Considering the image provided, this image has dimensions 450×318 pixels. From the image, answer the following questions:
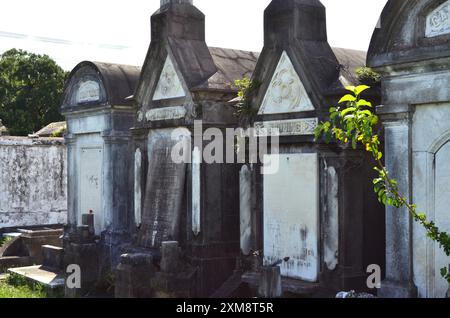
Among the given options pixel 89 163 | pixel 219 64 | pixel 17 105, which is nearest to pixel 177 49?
pixel 219 64

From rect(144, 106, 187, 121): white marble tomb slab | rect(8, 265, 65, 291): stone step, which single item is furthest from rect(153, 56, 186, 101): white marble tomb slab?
rect(8, 265, 65, 291): stone step

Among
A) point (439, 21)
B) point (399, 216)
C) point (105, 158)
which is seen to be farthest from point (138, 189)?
point (439, 21)

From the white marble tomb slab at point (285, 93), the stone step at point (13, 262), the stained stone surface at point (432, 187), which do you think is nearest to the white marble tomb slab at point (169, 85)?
the white marble tomb slab at point (285, 93)

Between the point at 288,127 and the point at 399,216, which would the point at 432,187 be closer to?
the point at 399,216

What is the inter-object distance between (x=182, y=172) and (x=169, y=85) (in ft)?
5.53

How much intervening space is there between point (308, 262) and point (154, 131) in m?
4.36

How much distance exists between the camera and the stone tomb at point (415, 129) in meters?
7.83

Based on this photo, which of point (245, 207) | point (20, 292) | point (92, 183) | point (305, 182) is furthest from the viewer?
point (92, 183)

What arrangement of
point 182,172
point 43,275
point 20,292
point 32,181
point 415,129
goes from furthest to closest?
point 32,181, point 43,275, point 20,292, point 182,172, point 415,129

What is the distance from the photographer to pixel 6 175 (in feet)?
68.1

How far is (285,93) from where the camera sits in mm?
10406

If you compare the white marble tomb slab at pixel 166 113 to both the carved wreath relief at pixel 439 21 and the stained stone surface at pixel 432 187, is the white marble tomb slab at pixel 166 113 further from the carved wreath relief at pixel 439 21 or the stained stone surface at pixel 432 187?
the carved wreath relief at pixel 439 21

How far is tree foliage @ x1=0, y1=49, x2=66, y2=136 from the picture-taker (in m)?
38.9

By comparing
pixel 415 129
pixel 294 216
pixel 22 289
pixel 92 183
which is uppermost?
pixel 415 129
